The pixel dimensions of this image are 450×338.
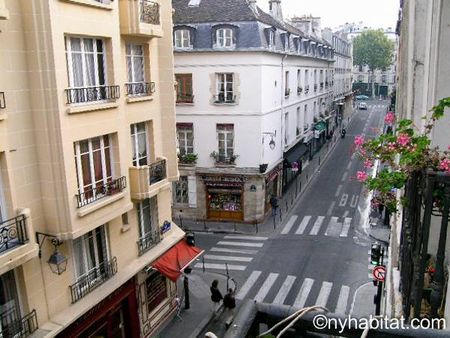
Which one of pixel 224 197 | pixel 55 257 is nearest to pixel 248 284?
pixel 224 197

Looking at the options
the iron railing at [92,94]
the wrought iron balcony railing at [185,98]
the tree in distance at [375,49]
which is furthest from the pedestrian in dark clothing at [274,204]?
the tree in distance at [375,49]

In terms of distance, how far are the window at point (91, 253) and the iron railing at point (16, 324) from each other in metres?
2.00

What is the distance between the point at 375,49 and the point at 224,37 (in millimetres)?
86264

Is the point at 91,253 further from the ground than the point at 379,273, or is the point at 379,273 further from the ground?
the point at 91,253

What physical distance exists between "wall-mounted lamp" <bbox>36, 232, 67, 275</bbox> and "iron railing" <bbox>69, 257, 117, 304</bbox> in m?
0.85

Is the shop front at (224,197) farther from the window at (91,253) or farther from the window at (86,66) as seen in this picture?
the window at (86,66)

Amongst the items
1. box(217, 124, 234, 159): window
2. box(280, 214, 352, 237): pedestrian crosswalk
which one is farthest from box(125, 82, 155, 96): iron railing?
A: box(280, 214, 352, 237): pedestrian crosswalk

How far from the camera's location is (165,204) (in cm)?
1797

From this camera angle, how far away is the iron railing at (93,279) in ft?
42.8

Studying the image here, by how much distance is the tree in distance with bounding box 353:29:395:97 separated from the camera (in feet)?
338

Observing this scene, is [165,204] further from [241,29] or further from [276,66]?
[276,66]

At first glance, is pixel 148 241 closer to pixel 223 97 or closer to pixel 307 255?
pixel 307 255

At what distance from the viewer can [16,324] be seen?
11.2m

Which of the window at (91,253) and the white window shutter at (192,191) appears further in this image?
the white window shutter at (192,191)
